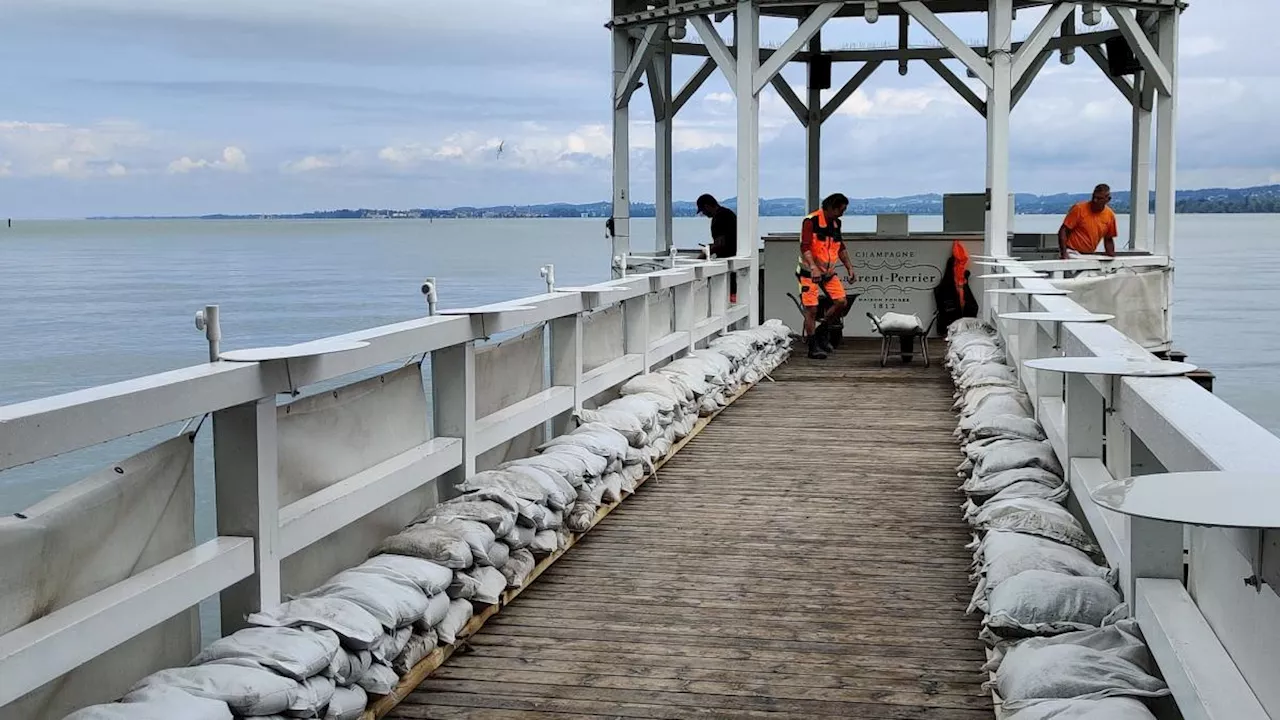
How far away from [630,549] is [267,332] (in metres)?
31.3

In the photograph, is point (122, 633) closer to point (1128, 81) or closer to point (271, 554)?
point (271, 554)

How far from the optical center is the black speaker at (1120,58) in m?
17.2

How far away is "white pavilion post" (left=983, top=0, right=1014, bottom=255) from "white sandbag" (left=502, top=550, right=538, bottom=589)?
9.33 metres

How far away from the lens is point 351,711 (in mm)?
4035

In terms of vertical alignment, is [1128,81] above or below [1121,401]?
above

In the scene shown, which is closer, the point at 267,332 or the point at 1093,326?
the point at 1093,326

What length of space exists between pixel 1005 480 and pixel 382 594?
9.62ft

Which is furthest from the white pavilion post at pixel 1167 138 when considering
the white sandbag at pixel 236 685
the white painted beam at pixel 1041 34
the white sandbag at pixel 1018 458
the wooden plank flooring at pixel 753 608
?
the white sandbag at pixel 236 685

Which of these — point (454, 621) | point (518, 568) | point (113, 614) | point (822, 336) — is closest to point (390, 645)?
point (454, 621)

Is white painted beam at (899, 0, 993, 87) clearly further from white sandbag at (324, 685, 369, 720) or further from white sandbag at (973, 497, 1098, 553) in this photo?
white sandbag at (324, 685, 369, 720)

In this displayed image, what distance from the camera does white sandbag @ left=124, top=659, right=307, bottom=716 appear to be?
3520mm

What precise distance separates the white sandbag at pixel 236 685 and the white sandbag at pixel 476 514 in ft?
5.52

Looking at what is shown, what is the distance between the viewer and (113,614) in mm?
3631

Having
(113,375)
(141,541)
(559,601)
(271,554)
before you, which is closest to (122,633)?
(141,541)
